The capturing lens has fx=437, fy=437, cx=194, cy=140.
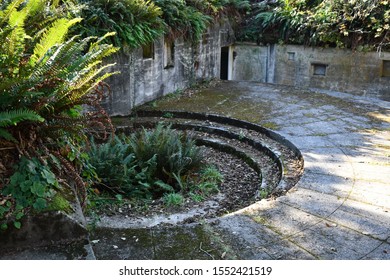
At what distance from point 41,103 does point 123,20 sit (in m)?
4.84

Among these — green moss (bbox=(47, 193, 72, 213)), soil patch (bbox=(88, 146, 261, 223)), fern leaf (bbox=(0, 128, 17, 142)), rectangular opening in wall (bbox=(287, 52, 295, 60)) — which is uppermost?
rectangular opening in wall (bbox=(287, 52, 295, 60))

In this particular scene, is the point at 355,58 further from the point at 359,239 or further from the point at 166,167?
the point at 359,239

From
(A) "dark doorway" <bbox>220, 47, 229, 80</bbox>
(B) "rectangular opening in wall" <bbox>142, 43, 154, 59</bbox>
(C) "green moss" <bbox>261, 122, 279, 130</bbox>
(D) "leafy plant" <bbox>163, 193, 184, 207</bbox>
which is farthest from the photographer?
(A) "dark doorway" <bbox>220, 47, 229, 80</bbox>

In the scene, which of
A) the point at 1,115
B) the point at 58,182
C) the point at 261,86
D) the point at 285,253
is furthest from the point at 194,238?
the point at 261,86

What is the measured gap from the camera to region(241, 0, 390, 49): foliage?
10.5 metres

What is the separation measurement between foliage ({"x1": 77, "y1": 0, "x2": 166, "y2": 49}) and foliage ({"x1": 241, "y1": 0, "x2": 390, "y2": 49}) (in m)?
4.55

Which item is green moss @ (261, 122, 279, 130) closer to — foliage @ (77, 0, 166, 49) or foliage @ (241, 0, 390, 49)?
foliage @ (77, 0, 166, 49)

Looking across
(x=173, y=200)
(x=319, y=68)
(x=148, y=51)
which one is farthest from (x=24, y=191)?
(x=319, y=68)

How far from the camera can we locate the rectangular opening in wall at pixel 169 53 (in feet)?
30.7

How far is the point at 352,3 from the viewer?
10734 mm

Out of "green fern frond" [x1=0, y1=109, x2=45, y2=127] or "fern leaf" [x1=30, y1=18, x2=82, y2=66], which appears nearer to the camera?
"green fern frond" [x1=0, y1=109, x2=45, y2=127]

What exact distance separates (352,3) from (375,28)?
2.96 feet

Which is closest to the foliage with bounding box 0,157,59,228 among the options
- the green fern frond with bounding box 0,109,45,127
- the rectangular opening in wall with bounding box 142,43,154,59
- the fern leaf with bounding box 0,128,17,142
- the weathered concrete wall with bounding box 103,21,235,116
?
the fern leaf with bounding box 0,128,17,142

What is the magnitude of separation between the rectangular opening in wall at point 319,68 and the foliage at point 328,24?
1.84 ft
